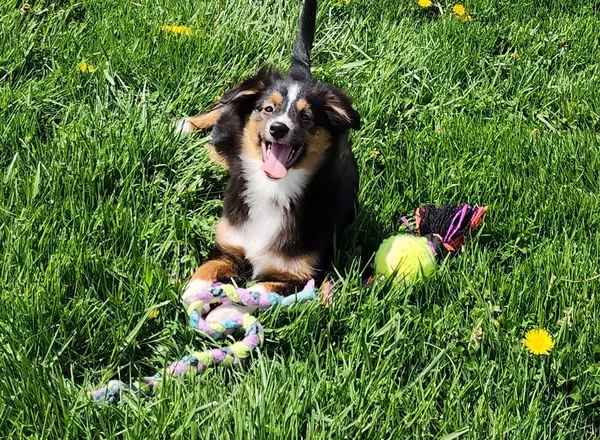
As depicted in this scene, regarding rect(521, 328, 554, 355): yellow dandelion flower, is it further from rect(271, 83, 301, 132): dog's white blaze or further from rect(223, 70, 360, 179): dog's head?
A: rect(271, 83, 301, 132): dog's white blaze

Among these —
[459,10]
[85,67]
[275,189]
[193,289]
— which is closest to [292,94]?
[275,189]

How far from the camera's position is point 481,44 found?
4.70 m

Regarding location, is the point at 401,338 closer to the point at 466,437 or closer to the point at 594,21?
the point at 466,437

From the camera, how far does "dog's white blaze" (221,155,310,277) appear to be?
9.94ft

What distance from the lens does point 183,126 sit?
3605 mm

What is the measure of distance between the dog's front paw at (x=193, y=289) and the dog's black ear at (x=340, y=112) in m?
0.91

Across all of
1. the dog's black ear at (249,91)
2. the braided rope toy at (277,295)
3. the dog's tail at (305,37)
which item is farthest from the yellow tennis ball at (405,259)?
the dog's tail at (305,37)

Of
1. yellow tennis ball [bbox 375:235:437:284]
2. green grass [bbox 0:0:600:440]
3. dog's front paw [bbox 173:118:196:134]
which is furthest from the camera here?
dog's front paw [bbox 173:118:196:134]

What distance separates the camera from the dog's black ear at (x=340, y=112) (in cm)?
303

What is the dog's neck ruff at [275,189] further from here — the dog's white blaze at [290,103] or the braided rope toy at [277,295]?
the braided rope toy at [277,295]

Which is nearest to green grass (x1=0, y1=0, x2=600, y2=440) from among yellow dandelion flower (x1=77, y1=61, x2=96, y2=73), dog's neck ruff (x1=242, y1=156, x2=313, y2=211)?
yellow dandelion flower (x1=77, y1=61, x2=96, y2=73)

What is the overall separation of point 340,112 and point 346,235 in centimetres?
55

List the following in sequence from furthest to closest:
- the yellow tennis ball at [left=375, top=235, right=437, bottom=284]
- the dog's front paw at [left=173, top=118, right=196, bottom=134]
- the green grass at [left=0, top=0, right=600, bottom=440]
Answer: the dog's front paw at [left=173, top=118, right=196, bottom=134] < the yellow tennis ball at [left=375, top=235, right=437, bottom=284] < the green grass at [left=0, top=0, right=600, bottom=440]

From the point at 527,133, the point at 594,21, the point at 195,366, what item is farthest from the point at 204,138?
the point at 594,21
